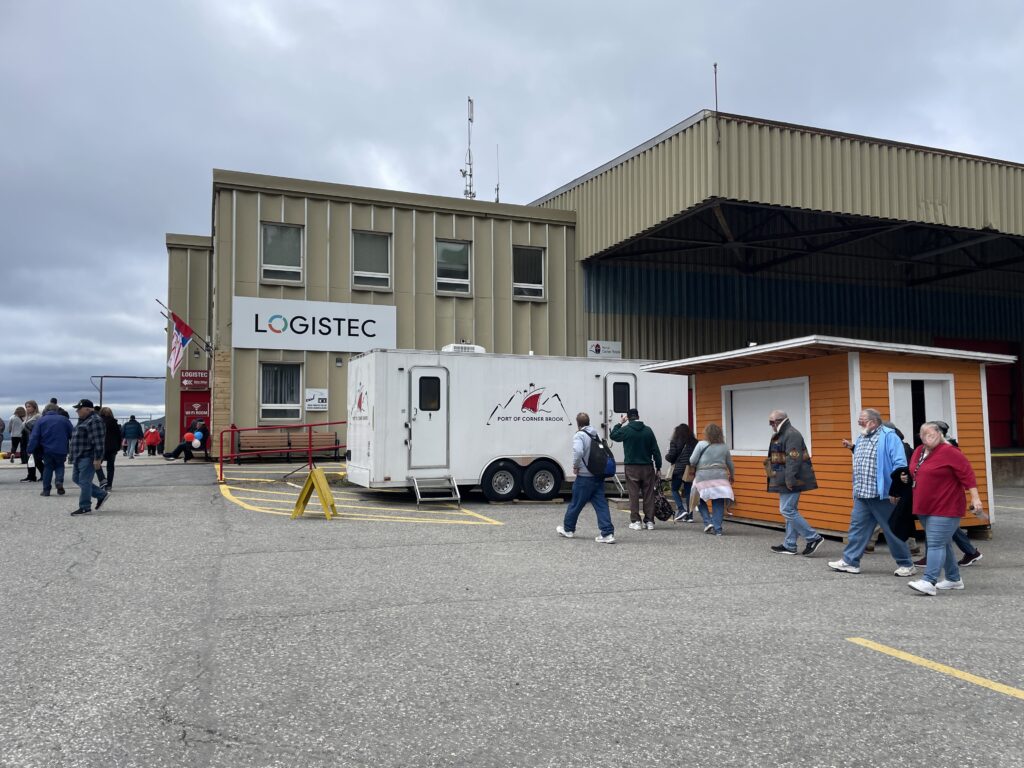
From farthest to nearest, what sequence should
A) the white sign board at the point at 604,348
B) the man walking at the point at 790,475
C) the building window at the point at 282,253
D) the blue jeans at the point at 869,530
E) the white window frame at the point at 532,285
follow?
the white sign board at the point at 604,348 → the white window frame at the point at 532,285 → the building window at the point at 282,253 → the man walking at the point at 790,475 → the blue jeans at the point at 869,530

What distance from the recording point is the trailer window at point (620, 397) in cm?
1538

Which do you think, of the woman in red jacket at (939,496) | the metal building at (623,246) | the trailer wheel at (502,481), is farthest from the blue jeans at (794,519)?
the metal building at (623,246)

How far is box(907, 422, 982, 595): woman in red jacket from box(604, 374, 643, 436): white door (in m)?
8.23

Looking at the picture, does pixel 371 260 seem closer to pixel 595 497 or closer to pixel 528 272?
pixel 528 272

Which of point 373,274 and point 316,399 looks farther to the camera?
point 373,274

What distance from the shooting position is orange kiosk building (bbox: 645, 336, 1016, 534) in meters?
10.5

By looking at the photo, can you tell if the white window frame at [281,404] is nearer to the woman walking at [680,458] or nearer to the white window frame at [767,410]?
the woman walking at [680,458]

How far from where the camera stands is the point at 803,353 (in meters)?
11.0

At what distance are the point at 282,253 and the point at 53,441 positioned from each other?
9839 mm

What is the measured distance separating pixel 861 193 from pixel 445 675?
18.9m

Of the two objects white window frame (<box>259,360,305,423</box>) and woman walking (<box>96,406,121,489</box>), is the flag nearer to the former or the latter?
white window frame (<box>259,360,305,423</box>)

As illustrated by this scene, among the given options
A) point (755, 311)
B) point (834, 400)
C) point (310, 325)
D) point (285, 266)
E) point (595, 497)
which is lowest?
point (595, 497)

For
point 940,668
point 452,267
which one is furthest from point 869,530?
point 452,267

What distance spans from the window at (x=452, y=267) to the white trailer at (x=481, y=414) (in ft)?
29.2
